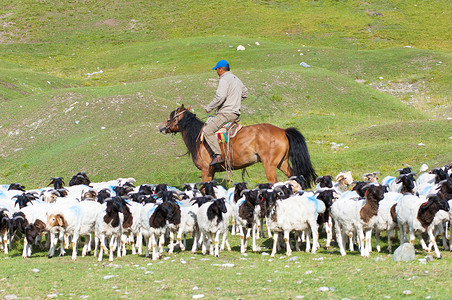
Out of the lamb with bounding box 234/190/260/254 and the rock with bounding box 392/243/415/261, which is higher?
the lamb with bounding box 234/190/260/254

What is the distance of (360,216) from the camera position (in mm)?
12961

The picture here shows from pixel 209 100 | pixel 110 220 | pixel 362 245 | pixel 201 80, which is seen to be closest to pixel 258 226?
pixel 362 245

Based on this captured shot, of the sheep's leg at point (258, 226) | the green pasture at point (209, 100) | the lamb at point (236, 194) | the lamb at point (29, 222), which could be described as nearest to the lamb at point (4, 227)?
the lamb at point (29, 222)

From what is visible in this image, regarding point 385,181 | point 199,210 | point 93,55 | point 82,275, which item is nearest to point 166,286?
point 82,275

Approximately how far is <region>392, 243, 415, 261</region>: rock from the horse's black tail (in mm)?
6968

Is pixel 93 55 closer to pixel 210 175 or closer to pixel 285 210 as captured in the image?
pixel 210 175

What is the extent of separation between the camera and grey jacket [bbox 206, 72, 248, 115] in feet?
60.9

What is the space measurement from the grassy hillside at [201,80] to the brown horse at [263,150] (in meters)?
5.20

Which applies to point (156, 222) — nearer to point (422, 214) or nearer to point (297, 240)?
point (297, 240)

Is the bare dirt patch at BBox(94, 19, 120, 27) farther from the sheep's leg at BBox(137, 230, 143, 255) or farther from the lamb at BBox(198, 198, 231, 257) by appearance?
the lamb at BBox(198, 198, 231, 257)

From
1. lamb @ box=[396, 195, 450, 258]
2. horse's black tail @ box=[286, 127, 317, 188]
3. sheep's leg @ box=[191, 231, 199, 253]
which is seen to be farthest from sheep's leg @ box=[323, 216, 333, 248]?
horse's black tail @ box=[286, 127, 317, 188]

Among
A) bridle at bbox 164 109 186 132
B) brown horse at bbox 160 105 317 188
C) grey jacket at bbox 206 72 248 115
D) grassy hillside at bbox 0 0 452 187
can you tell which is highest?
grassy hillside at bbox 0 0 452 187

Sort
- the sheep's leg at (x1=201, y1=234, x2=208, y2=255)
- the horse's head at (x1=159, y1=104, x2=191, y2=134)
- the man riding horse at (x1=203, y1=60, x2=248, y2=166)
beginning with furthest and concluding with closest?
the horse's head at (x1=159, y1=104, x2=191, y2=134) < the man riding horse at (x1=203, y1=60, x2=248, y2=166) < the sheep's leg at (x1=201, y1=234, x2=208, y2=255)

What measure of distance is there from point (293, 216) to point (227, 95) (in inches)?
247
